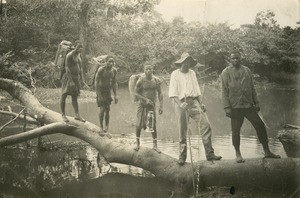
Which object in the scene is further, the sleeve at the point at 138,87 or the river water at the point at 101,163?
the sleeve at the point at 138,87

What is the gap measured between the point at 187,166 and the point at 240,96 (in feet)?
4.10

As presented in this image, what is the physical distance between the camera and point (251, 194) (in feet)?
16.1

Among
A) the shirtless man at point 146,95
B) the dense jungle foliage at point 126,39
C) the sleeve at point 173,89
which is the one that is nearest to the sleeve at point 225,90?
the sleeve at point 173,89

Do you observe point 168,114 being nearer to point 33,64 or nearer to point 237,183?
point 33,64

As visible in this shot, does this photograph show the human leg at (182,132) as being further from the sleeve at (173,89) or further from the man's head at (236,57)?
the man's head at (236,57)

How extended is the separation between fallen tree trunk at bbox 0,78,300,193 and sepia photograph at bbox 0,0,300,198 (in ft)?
0.05

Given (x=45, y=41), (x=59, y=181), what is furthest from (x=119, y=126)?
(x=45, y=41)

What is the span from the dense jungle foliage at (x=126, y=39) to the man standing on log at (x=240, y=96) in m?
4.43

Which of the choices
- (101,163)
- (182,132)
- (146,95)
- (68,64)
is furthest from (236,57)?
(101,163)

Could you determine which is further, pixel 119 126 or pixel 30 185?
pixel 119 126

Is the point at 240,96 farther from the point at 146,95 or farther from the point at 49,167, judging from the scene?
the point at 49,167

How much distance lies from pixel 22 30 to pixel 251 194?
9.27m

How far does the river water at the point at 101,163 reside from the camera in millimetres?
5574

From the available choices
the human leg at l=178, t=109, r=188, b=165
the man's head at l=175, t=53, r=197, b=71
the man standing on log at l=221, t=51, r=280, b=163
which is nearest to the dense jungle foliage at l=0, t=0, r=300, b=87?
the man standing on log at l=221, t=51, r=280, b=163
